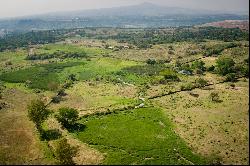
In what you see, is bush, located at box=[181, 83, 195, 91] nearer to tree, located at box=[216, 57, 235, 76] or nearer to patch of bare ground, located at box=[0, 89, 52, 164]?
tree, located at box=[216, 57, 235, 76]

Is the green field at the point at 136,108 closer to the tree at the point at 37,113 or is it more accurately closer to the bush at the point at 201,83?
the bush at the point at 201,83

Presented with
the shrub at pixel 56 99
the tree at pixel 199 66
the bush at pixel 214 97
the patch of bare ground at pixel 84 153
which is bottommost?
the patch of bare ground at pixel 84 153

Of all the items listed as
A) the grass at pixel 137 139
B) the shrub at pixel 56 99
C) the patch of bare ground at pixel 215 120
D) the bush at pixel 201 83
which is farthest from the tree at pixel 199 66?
the shrub at pixel 56 99

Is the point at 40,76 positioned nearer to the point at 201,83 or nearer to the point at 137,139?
the point at 201,83

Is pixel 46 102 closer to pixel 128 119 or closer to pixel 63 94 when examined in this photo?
pixel 63 94

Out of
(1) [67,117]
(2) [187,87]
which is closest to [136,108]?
(1) [67,117]

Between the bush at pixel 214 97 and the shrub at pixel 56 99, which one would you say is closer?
the bush at pixel 214 97

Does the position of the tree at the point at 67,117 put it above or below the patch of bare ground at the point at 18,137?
above
